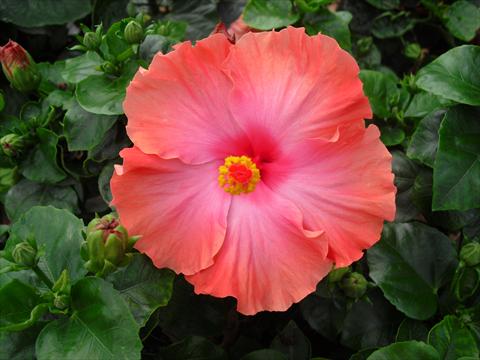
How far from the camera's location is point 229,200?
3.78ft

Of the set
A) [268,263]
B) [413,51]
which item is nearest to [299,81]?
[268,263]

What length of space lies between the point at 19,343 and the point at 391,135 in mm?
1021

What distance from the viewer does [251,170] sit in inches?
45.1

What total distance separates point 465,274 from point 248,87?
66 cm

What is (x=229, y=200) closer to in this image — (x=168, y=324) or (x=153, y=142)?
(x=153, y=142)

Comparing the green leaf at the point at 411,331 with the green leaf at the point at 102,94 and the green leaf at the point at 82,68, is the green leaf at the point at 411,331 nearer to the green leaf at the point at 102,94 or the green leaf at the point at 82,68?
the green leaf at the point at 102,94

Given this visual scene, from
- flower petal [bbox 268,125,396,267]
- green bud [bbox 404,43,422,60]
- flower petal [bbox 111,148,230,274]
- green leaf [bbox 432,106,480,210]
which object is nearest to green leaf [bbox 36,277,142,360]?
flower petal [bbox 111,148,230,274]

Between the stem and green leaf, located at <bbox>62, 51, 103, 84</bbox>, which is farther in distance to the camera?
green leaf, located at <bbox>62, 51, 103, 84</bbox>

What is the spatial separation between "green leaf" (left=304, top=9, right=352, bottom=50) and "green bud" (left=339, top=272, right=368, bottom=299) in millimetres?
680

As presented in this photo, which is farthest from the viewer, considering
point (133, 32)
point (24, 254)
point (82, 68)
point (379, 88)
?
point (379, 88)

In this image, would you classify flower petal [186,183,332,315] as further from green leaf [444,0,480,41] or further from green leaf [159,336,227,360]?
green leaf [444,0,480,41]

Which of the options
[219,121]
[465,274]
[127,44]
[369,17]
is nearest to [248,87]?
[219,121]

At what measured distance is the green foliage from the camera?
1068 mm

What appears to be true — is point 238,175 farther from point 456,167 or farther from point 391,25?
point 391,25
